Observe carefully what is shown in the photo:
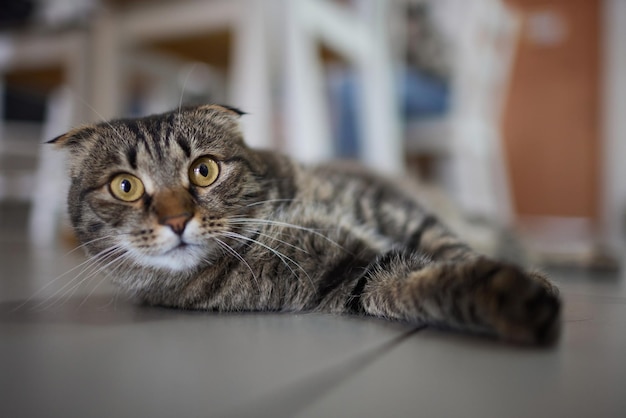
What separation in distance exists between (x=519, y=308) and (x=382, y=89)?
2.12 meters

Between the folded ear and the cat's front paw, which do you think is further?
the folded ear

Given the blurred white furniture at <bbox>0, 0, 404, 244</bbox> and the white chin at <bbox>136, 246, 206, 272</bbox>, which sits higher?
the blurred white furniture at <bbox>0, 0, 404, 244</bbox>

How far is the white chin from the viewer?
0.93m

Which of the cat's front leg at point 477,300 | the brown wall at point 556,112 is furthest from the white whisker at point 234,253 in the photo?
the brown wall at point 556,112

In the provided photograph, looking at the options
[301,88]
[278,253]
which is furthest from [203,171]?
[301,88]

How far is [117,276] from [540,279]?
0.81 metres

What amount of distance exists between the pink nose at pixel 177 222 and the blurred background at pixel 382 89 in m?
0.40

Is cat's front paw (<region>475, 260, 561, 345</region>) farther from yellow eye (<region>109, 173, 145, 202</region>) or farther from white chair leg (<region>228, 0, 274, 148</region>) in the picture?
white chair leg (<region>228, 0, 274, 148</region>)

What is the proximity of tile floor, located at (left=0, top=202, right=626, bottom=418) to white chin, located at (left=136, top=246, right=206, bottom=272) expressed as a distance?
0.10 meters

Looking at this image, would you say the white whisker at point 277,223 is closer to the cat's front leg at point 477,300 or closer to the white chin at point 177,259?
the white chin at point 177,259

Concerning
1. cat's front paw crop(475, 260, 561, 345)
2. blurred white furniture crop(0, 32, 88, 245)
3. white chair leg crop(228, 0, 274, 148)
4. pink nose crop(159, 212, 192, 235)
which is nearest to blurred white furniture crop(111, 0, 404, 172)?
white chair leg crop(228, 0, 274, 148)

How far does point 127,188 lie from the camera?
975 mm

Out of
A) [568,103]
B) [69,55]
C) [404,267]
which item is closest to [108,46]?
[69,55]

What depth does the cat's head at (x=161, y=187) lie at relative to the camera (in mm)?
922
